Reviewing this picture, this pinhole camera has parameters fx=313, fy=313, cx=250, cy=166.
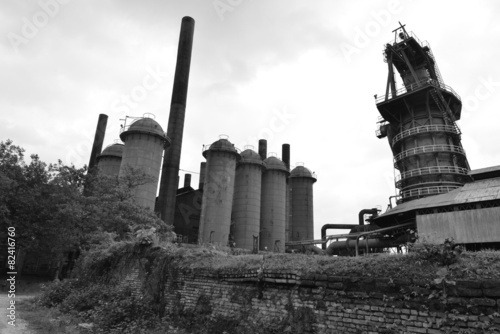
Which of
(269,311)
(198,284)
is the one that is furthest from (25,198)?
(269,311)

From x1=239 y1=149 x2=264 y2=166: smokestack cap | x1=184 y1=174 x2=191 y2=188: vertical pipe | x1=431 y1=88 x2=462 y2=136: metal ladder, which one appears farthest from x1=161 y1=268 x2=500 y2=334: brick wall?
x1=184 y1=174 x2=191 y2=188: vertical pipe

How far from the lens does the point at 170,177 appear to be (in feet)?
115

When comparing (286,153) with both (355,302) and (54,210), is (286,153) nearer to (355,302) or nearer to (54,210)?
(54,210)

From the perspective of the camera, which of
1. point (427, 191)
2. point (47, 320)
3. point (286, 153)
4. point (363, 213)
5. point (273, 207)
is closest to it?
point (47, 320)

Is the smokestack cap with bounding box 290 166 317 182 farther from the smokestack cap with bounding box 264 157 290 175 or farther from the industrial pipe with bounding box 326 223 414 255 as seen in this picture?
the industrial pipe with bounding box 326 223 414 255

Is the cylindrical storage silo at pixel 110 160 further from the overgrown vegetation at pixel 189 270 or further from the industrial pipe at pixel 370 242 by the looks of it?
the industrial pipe at pixel 370 242

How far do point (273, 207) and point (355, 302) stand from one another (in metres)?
36.2

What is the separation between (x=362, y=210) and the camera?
135 ft

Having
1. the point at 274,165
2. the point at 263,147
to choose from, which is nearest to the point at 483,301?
the point at 274,165

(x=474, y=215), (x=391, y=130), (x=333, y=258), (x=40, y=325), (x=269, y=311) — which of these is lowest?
(x=40, y=325)

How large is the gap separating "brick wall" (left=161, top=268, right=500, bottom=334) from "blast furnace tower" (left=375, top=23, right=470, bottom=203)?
87.5 ft

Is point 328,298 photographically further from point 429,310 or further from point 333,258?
point 429,310

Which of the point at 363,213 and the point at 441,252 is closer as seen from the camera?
the point at 441,252

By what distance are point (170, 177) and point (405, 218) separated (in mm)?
23985
